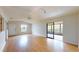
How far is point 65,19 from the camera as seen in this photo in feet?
25.0

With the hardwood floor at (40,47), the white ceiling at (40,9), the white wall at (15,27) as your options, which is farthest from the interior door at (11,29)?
the white ceiling at (40,9)

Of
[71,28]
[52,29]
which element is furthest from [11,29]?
[71,28]

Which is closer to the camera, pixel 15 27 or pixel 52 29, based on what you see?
pixel 52 29

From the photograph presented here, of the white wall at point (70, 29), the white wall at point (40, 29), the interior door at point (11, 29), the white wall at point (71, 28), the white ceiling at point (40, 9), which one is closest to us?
the white ceiling at point (40, 9)

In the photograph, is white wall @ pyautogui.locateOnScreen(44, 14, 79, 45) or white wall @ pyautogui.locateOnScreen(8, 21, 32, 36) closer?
white wall @ pyautogui.locateOnScreen(44, 14, 79, 45)

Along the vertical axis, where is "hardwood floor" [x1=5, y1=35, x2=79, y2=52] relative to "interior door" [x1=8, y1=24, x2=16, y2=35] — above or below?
below

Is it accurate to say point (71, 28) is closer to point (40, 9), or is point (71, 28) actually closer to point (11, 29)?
point (40, 9)

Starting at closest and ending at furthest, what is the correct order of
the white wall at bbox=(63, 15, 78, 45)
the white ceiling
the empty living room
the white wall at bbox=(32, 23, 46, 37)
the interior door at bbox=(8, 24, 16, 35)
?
the white ceiling, the empty living room, the white wall at bbox=(63, 15, 78, 45), the white wall at bbox=(32, 23, 46, 37), the interior door at bbox=(8, 24, 16, 35)

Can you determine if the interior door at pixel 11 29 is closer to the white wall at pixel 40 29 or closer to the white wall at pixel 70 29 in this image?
the white wall at pixel 40 29

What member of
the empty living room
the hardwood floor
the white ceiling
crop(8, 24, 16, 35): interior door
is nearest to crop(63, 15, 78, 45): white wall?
the empty living room

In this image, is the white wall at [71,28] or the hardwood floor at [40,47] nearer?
the hardwood floor at [40,47]

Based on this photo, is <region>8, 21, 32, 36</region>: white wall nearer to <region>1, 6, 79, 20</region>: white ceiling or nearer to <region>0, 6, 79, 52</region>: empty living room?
<region>0, 6, 79, 52</region>: empty living room
